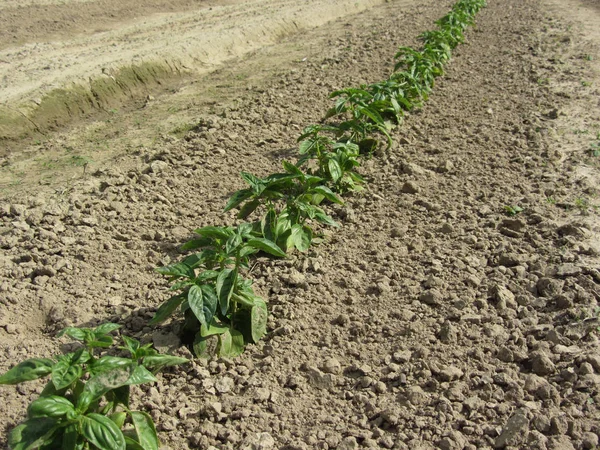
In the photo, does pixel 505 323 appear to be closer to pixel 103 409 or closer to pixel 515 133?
pixel 103 409

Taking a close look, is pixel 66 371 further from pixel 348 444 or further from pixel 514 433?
pixel 514 433

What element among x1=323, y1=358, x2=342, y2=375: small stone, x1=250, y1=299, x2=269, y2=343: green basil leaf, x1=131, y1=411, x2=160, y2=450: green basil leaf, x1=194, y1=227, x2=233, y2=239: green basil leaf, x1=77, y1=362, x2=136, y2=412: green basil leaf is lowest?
x1=323, y1=358, x2=342, y2=375: small stone

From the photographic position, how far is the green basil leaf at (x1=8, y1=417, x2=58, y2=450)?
2.17m

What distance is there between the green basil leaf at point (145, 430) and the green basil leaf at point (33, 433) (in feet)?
1.19

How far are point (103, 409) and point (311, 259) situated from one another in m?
1.80

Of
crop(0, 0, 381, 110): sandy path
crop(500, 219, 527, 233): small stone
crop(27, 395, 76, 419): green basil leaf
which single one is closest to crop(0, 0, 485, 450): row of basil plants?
crop(27, 395, 76, 419): green basil leaf

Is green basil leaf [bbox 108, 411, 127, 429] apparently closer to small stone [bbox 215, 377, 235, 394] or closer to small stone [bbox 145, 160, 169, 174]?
small stone [bbox 215, 377, 235, 394]

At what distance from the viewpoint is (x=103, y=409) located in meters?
2.45

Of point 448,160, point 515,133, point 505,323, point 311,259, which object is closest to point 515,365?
point 505,323

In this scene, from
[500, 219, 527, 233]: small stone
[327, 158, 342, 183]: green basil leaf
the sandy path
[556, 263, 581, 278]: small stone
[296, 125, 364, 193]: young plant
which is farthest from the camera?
the sandy path

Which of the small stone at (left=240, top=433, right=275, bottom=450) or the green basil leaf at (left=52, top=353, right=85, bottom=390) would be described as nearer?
the green basil leaf at (left=52, top=353, right=85, bottom=390)

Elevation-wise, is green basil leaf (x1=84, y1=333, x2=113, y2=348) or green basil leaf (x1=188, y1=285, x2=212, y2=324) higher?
green basil leaf (x1=84, y1=333, x2=113, y2=348)

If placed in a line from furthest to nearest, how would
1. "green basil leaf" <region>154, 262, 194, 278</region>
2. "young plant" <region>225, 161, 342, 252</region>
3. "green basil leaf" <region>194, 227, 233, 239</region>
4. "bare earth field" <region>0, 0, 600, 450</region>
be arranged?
"young plant" <region>225, 161, 342, 252</region>, "green basil leaf" <region>194, 227, 233, 239</region>, "green basil leaf" <region>154, 262, 194, 278</region>, "bare earth field" <region>0, 0, 600, 450</region>

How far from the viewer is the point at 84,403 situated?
7.34ft
